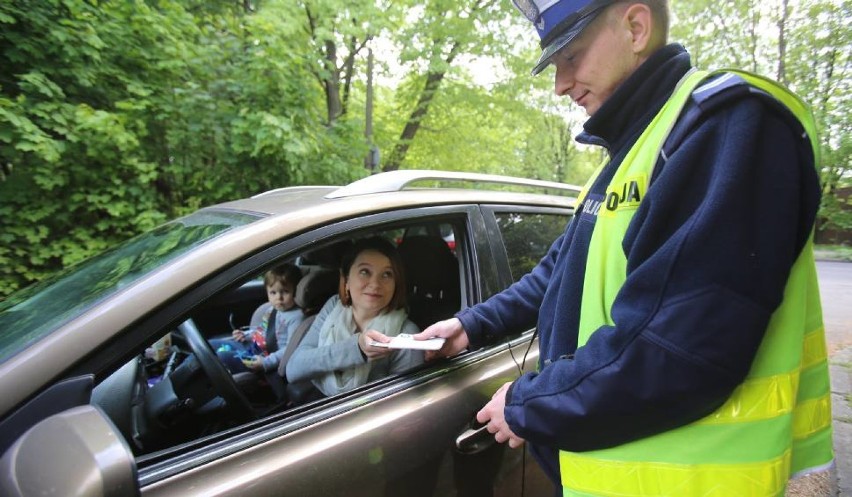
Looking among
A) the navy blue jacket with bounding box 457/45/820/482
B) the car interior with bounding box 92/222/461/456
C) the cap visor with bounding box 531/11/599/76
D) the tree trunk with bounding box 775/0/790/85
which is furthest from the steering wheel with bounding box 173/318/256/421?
the tree trunk with bounding box 775/0/790/85

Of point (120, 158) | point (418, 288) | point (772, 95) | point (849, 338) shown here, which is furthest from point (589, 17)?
point (849, 338)

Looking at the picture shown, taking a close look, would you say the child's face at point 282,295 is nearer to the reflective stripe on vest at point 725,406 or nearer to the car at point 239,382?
the car at point 239,382

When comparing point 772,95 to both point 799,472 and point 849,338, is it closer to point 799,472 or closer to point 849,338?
point 799,472

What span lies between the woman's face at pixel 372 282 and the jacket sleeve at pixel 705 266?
1.14 metres

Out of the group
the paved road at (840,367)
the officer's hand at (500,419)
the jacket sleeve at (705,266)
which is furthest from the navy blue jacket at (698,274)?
the paved road at (840,367)

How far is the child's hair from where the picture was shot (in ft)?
8.89

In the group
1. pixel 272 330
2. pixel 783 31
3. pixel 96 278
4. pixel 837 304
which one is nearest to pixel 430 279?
pixel 272 330

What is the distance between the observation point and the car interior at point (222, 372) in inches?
60.1

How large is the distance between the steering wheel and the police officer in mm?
1068

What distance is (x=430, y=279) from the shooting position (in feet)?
7.34

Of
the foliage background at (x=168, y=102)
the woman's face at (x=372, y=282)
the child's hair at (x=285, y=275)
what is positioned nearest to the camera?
the woman's face at (x=372, y=282)

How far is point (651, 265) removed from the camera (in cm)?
83

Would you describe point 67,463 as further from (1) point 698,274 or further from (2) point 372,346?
(1) point 698,274

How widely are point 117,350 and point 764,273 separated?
133 cm
